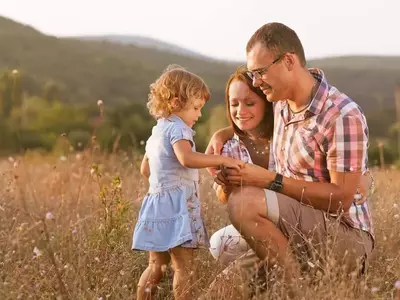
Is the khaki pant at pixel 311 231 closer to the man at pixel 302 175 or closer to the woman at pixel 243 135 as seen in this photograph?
the man at pixel 302 175

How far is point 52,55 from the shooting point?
32.6m

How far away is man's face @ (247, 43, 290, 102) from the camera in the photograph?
14.2 ft

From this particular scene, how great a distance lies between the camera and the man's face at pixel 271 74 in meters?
4.32

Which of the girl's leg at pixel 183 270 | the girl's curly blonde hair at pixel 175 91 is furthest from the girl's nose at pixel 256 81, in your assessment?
the girl's leg at pixel 183 270

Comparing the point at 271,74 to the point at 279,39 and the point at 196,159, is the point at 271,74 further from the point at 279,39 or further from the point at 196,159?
the point at 196,159

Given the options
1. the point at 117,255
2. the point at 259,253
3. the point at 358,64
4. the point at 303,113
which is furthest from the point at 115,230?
the point at 358,64

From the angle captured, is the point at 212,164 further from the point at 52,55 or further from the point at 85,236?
the point at 52,55

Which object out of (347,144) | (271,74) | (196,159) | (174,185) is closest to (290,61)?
(271,74)

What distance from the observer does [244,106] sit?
4.62m

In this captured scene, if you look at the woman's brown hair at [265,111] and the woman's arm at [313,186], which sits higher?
the woman's brown hair at [265,111]

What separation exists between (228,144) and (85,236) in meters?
1.12

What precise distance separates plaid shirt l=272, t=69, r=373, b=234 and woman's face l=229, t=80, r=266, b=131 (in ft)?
0.59

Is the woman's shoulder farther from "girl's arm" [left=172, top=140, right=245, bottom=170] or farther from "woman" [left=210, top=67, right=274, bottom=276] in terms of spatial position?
"girl's arm" [left=172, top=140, right=245, bottom=170]

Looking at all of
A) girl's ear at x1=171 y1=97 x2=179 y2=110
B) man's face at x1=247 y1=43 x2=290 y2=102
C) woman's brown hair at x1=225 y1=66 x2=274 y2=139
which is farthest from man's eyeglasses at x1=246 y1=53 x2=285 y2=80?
girl's ear at x1=171 y1=97 x2=179 y2=110
